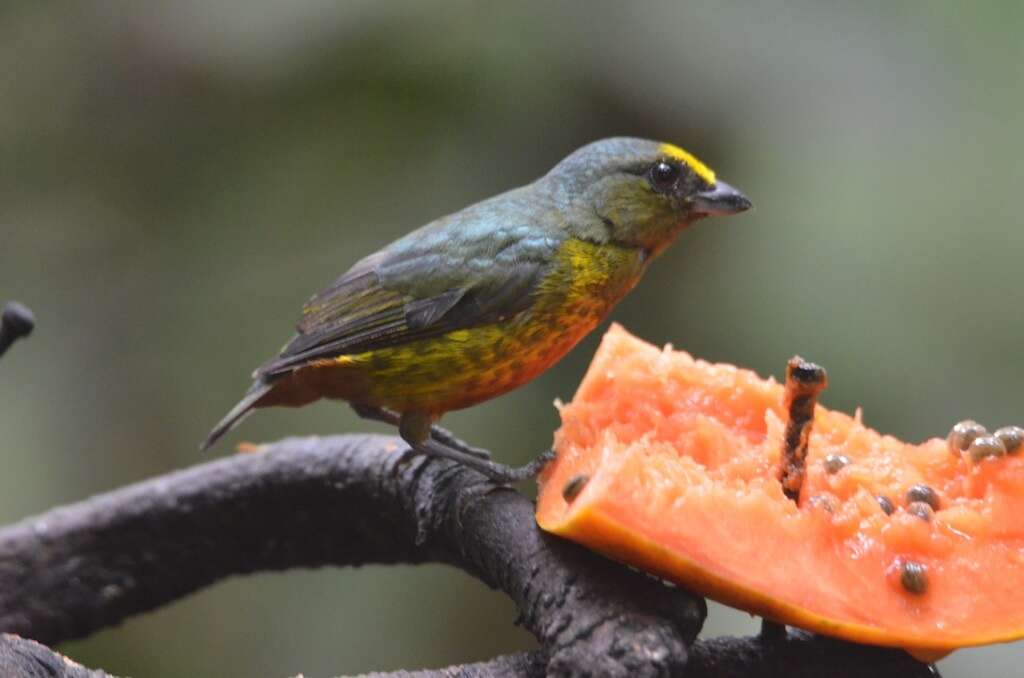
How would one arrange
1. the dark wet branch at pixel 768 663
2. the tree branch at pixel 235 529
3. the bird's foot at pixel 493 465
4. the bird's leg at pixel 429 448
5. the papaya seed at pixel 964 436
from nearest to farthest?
the dark wet branch at pixel 768 663 < the papaya seed at pixel 964 436 < the bird's foot at pixel 493 465 < the bird's leg at pixel 429 448 < the tree branch at pixel 235 529

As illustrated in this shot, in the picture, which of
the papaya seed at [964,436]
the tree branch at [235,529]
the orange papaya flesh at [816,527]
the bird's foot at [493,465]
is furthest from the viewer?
the tree branch at [235,529]

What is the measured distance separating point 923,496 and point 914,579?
199 millimetres

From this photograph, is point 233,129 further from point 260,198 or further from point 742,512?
point 742,512

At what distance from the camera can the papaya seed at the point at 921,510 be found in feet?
5.06

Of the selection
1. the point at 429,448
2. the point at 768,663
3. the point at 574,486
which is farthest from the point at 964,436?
the point at 429,448

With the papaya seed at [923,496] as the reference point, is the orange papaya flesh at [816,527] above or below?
below

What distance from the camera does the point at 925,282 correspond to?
3.74m

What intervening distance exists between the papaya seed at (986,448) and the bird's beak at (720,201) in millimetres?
632

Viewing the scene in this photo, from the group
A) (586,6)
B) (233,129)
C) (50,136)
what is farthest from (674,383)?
(50,136)

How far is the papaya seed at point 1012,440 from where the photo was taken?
1604 millimetres

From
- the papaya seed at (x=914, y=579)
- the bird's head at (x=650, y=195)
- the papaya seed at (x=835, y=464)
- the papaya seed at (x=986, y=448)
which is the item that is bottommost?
the papaya seed at (x=914, y=579)

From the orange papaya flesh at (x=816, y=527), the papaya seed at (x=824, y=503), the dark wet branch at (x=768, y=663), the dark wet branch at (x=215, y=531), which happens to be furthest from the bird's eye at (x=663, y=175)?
the dark wet branch at (x=768, y=663)

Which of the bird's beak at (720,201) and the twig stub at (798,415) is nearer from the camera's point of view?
the twig stub at (798,415)

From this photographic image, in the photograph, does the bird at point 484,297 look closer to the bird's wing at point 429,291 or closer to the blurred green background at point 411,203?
the bird's wing at point 429,291
